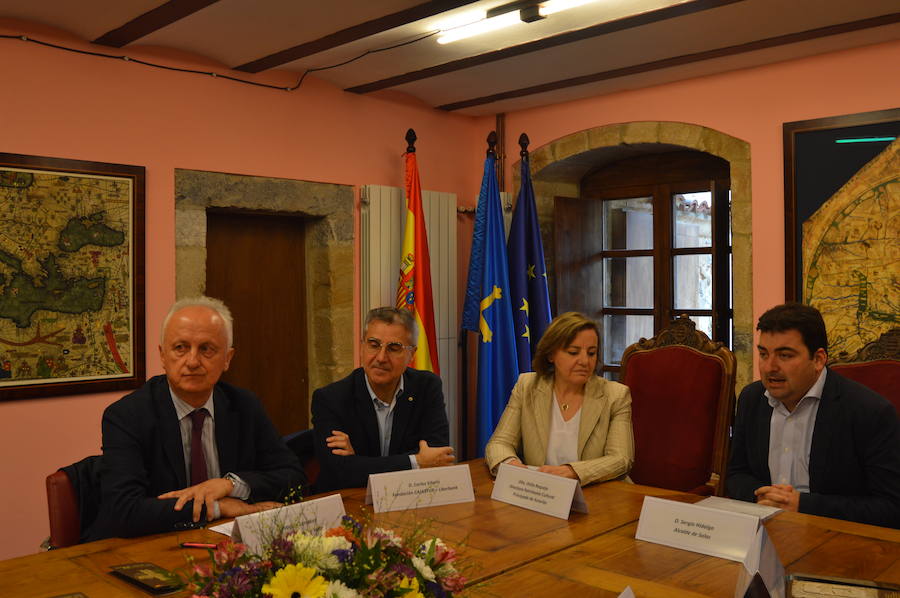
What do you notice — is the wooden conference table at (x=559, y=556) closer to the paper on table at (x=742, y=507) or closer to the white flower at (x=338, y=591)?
the paper on table at (x=742, y=507)

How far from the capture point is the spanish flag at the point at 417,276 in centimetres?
477

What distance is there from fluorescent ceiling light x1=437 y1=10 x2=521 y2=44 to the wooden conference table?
2313 mm

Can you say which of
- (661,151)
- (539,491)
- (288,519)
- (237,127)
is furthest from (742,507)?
(661,151)

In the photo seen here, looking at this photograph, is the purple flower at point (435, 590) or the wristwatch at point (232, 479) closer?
the purple flower at point (435, 590)

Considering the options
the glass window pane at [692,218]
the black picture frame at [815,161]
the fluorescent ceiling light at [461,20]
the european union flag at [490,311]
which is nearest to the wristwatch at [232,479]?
the fluorescent ceiling light at [461,20]

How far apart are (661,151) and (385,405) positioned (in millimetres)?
3176

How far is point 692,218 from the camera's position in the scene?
5.14 m

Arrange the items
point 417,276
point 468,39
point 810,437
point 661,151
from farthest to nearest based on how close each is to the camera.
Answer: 1. point 661,151
2. point 417,276
3. point 468,39
4. point 810,437

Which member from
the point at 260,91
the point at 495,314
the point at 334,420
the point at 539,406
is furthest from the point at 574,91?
the point at 334,420

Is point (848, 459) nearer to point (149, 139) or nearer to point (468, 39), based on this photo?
point (468, 39)

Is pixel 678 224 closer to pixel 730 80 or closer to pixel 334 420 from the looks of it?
pixel 730 80

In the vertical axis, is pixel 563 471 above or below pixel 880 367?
below

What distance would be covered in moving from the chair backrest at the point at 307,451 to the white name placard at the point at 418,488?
592 mm

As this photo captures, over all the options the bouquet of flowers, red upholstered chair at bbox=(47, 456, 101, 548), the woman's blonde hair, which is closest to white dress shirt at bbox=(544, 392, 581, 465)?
the woman's blonde hair
